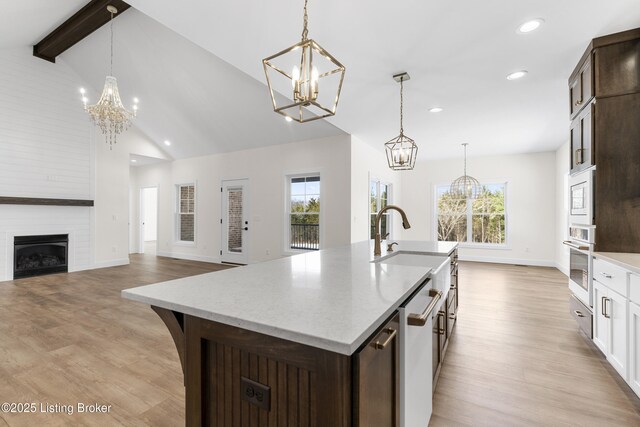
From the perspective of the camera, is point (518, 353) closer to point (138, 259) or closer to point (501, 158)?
point (501, 158)

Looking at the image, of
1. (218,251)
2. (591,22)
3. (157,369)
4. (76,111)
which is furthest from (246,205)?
(591,22)

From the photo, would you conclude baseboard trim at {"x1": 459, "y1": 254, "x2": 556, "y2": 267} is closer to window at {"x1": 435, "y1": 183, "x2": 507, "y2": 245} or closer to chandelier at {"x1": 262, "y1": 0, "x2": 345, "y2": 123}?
window at {"x1": 435, "y1": 183, "x2": 507, "y2": 245}

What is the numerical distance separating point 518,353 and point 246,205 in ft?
18.8

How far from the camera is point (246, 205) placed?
6.93 m

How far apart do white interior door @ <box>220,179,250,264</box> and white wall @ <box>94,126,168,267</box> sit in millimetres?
2277

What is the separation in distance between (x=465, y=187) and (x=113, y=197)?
832cm

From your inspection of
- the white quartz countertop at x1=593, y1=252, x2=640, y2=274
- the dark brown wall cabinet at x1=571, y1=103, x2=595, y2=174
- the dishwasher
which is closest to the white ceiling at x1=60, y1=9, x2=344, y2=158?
the dark brown wall cabinet at x1=571, y1=103, x2=595, y2=174

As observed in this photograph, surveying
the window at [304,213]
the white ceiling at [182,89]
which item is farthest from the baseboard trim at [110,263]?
the window at [304,213]

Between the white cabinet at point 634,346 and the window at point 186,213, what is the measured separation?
8047 millimetres

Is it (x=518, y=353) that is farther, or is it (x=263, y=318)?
(x=518, y=353)

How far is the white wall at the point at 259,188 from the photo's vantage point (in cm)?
566

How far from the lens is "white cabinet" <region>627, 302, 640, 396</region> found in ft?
5.97

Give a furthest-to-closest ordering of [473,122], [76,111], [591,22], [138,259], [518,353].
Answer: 1. [138,259]
2. [76,111]
3. [473,122]
4. [518,353]
5. [591,22]

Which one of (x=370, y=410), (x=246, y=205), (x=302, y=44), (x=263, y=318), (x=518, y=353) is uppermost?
(x=302, y=44)
